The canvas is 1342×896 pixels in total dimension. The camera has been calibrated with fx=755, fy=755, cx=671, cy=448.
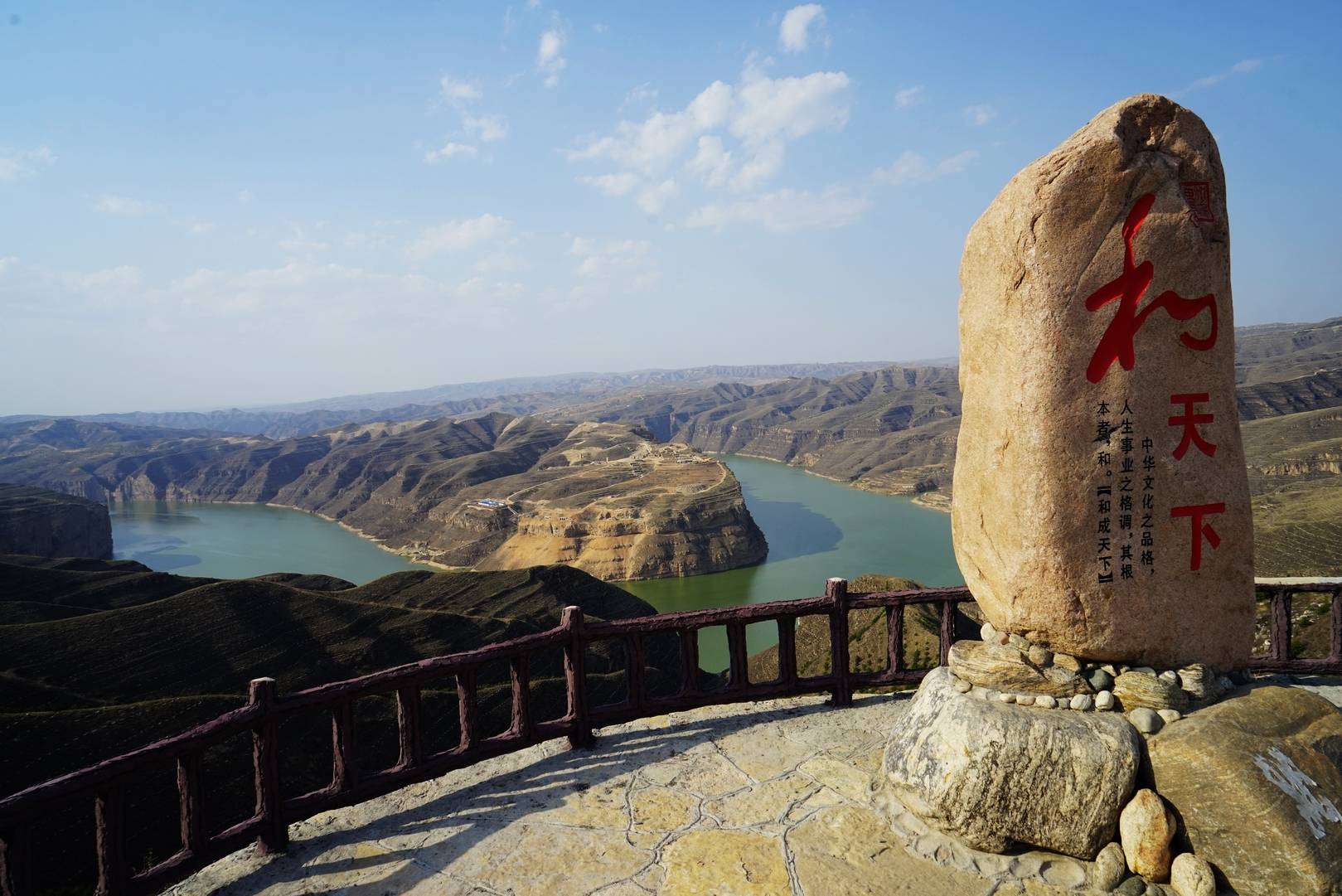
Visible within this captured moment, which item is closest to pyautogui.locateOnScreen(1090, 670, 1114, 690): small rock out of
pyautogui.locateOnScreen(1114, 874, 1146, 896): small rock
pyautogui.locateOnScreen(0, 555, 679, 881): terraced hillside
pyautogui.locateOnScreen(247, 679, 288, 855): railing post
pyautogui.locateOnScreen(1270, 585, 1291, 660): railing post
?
pyautogui.locateOnScreen(1114, 874, 1146, 896): small rock

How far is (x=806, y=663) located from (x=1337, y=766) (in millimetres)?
20019

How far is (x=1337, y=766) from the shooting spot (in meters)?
3.97

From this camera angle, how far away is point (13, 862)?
3.48 metres

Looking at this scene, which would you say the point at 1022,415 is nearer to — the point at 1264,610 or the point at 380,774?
the point at 380,774

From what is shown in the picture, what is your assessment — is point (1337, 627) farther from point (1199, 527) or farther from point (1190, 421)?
point (1190, 421)

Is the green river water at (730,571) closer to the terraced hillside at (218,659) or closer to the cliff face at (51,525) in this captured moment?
the cliff face at (51,525)

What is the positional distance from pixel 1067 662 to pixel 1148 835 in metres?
0.98

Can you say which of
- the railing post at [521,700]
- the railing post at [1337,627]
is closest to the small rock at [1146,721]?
the railing post at [1337,627]

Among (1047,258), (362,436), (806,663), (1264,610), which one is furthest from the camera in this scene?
(362,436)

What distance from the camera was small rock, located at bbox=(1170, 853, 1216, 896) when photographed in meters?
3.56

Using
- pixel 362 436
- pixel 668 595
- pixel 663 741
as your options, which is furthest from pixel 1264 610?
pixel 362 436

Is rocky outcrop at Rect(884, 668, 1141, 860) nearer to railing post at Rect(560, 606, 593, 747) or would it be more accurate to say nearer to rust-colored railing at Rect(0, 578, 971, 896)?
rust-colored railing at Rect(0, 578, 971, 896)

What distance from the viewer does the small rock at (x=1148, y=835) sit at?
374 centimetres

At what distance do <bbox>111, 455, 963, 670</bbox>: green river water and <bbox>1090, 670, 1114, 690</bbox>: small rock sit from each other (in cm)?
2886
